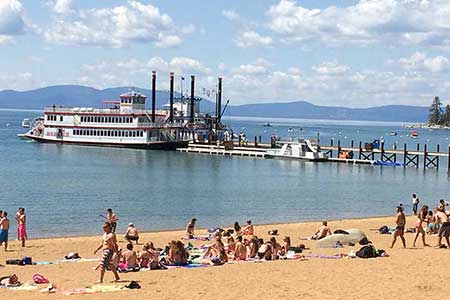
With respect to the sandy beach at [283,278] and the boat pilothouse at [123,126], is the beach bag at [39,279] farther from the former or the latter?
the boat pilothouse at [123,126]

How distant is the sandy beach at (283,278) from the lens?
1586cm

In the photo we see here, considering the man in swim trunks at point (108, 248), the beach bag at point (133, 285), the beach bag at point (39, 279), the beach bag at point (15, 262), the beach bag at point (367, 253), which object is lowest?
the beach bag at point (15, 262)

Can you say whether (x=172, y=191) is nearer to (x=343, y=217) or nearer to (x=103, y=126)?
(x=343, y=217)

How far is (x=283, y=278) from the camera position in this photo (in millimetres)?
17703

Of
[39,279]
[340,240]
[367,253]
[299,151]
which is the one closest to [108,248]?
[39,279]

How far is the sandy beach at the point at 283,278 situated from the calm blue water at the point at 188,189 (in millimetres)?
11970

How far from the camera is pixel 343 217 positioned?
38.5 metres

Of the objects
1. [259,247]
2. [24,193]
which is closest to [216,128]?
[24,193]

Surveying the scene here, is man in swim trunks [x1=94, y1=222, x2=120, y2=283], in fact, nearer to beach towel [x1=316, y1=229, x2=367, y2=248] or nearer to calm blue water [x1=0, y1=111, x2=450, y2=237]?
beach towel [x1=316, y1=229, x2=367, y2=248]

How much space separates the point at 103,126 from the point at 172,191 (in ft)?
150

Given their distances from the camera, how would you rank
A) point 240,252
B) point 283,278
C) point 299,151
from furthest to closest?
1. point 299,151
2. point 240,252
3. point 283,278

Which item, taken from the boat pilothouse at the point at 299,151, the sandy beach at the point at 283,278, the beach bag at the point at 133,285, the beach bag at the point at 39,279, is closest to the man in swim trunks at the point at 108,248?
the beach bag at the point at 133,285

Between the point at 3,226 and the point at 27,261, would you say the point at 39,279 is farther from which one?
the point at 3,226

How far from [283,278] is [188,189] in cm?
3445
